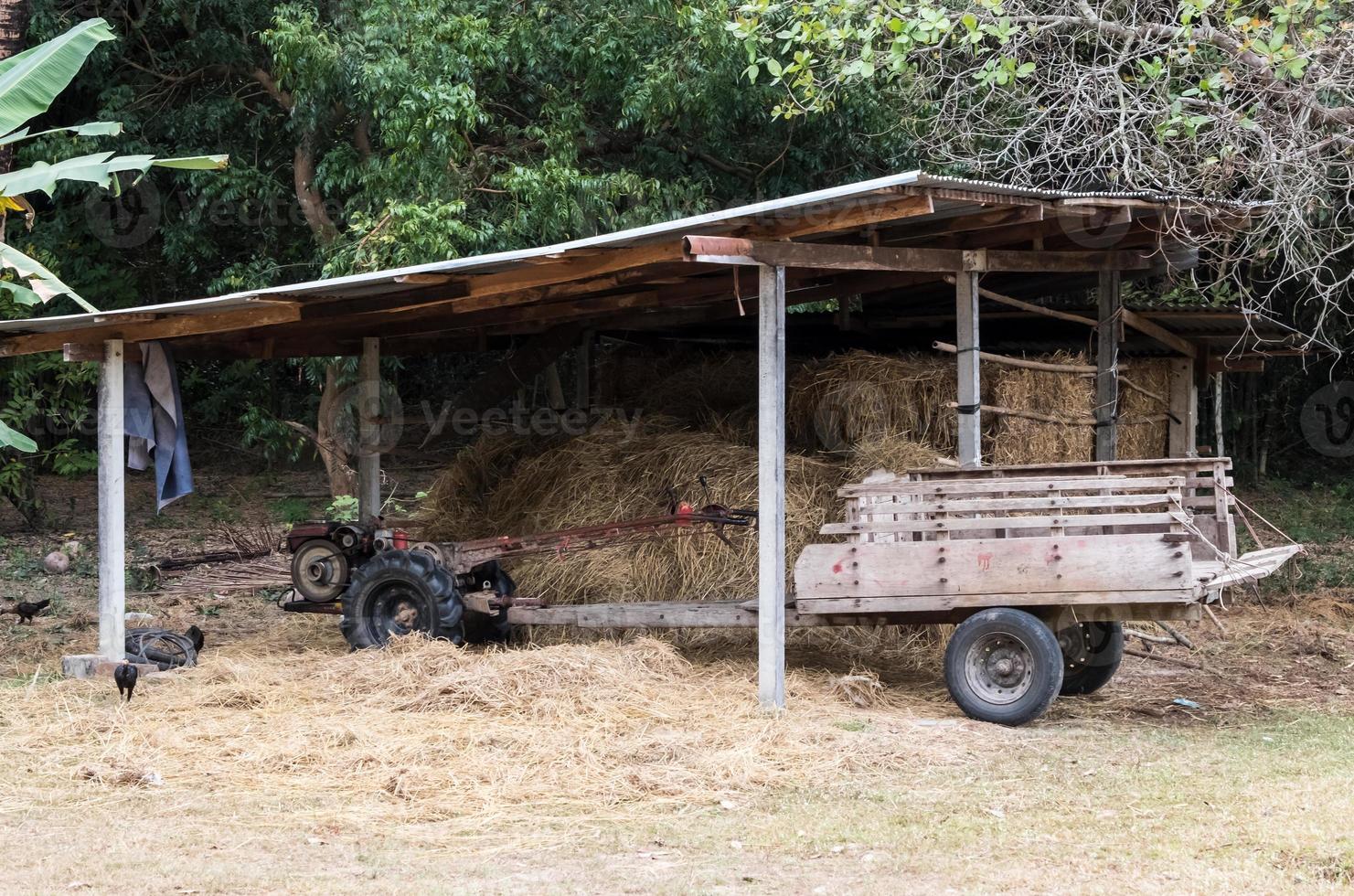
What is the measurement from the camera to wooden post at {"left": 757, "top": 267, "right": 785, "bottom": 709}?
7363 millimetres

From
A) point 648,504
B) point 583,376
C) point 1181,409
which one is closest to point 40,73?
point 648,504

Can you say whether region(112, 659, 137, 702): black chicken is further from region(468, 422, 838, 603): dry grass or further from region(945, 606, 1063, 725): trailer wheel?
region(945, 606, 1063, 725): trailer wheel

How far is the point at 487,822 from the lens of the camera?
18.1 ft

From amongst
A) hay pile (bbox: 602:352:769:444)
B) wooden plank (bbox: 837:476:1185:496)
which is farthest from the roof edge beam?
hay pile (bbox: 602:352:769:444)

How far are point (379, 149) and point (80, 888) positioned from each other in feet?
32.2

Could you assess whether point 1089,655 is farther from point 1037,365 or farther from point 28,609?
Answer: point 28,609

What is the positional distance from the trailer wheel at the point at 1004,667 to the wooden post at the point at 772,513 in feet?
3.06

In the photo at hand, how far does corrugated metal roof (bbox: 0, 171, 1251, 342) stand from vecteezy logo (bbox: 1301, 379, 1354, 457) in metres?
10.5

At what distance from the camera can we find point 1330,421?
1762cm

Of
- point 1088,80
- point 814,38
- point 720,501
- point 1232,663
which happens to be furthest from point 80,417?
point 1232,663

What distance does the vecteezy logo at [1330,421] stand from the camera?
17234 mm

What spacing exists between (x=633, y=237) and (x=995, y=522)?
95.2 inches

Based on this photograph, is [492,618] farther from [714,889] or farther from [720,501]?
[714,889]

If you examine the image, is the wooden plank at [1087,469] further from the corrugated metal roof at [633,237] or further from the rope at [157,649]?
the rope at [157,649]
